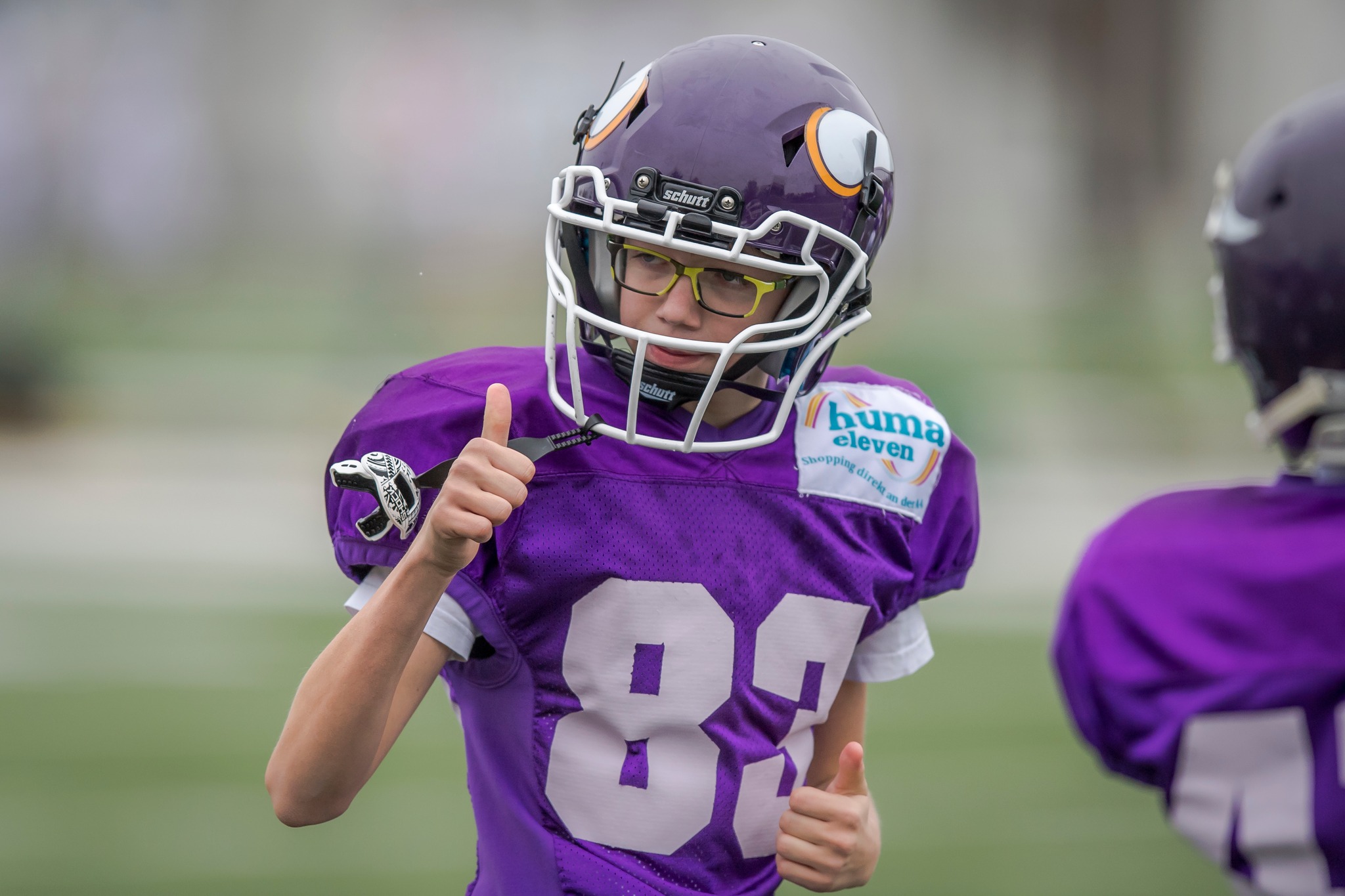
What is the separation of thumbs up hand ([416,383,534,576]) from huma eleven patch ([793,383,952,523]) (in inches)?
17.4

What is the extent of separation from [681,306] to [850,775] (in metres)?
0.57

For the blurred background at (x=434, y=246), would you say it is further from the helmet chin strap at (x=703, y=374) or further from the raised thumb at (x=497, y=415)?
the raised thumb at (x=497, y=415)

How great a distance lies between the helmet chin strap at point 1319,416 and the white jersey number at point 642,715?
67cm

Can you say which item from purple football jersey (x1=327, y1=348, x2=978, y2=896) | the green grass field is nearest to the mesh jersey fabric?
purple football jersey (x1=327, y1=348, x2=978, y2=896)

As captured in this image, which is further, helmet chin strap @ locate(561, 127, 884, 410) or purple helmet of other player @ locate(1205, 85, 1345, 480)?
helmet chin strap @ locate(561, 127, 884, 410)

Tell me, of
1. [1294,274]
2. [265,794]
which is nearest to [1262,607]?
[1294,274]

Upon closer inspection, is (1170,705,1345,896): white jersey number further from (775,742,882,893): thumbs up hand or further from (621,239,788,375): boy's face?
(621,239,788,375): boy's face

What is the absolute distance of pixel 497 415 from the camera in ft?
4.72

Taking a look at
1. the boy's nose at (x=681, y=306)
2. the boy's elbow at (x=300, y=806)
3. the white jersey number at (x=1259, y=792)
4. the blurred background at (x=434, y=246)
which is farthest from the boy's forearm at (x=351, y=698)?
the blurred background at (x=434, y=246)

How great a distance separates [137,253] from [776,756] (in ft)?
53.8

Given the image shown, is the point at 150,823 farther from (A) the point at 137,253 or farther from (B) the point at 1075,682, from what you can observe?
(A) the point at 137,253

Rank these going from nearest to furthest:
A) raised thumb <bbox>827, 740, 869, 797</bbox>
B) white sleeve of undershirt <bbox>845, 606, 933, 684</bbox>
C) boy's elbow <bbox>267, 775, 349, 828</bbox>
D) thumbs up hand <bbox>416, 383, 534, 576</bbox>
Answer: thumbs up hand <bbox>416, 383, 534, 576</bbox>
boy's elbow <bbox>267, 775, 349, 828</bbox>
raised thumb <bbox>827, 740, 869, 797</bbox>
white sleeve of undershirt <bbox>845, 606, 933, 684</bbox>

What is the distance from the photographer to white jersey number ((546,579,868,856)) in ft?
5.25

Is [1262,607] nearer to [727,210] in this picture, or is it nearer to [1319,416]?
[1319,416]
